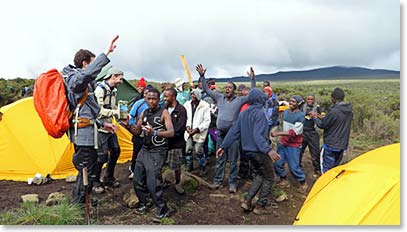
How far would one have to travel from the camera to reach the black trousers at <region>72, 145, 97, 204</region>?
10.5ft

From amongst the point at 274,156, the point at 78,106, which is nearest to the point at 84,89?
the point at 78,106

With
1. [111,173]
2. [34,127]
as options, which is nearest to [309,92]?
[111,173]

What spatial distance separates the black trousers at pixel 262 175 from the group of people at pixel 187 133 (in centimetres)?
1

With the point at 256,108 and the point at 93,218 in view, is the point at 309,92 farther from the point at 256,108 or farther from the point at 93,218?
the point at 93,218

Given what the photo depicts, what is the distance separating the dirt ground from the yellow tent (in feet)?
0.65

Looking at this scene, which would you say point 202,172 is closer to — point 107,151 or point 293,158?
point 293,158

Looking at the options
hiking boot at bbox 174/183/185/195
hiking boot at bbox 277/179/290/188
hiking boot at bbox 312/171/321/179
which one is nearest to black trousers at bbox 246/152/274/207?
hiking boot at bbox 174/183/185/195

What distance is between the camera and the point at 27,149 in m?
5.06

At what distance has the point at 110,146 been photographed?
14.5 feet

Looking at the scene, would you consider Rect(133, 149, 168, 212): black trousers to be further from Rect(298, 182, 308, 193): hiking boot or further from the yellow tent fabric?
Rect(298, 182, 308, 193): hiking boot

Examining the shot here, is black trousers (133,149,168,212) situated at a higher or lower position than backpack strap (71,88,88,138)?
lower

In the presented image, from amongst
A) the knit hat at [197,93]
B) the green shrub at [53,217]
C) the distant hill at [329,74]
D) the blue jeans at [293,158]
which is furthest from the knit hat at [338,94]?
the green shrub at [53,217]

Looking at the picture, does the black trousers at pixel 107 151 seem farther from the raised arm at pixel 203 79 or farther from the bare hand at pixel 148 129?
the raised arm at pixel 203 79

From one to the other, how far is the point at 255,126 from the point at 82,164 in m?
1.79
